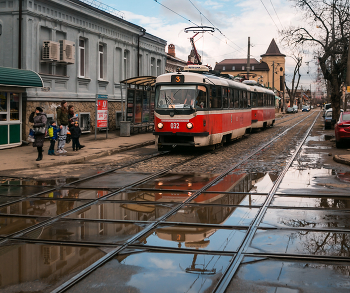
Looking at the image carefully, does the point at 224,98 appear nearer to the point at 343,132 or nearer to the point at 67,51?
the point at 343,132

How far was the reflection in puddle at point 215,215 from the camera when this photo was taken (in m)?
7.06

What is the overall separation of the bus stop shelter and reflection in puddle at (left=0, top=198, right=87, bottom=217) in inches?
619

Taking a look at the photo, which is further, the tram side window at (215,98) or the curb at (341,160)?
the tram side window at (215,98)

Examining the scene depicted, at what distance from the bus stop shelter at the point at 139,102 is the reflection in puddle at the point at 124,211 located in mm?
16210

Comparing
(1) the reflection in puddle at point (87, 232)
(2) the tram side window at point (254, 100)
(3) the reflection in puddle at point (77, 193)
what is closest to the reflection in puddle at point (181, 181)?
(3) the reflection in puddle at point (77, 193)

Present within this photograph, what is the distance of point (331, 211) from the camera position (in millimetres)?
7691

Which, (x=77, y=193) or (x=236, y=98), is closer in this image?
(x=77, y=193)

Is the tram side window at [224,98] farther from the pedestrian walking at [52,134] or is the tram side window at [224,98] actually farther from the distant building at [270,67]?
the distant building at [270,67]

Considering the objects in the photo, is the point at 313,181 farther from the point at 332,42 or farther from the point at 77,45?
the point at 332,42

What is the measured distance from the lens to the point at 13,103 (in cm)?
1848

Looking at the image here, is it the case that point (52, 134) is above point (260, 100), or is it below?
below

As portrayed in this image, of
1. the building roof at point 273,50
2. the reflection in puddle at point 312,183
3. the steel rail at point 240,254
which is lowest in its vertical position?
the steel rail at point 240,254

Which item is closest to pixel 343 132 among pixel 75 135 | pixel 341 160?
pixel 341 160

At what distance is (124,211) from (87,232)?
1435 millimetres
